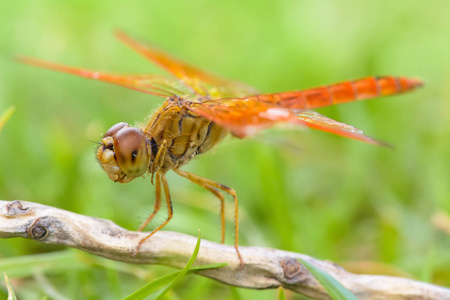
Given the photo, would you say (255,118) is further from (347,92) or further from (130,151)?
(347,92)

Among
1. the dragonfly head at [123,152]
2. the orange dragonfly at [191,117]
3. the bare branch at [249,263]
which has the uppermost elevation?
the orange dragonfly at [191,117]

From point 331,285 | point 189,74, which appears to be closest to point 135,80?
point 189,74

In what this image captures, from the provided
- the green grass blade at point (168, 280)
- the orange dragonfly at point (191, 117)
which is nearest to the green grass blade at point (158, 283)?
the green grass blade at point (168, 280)

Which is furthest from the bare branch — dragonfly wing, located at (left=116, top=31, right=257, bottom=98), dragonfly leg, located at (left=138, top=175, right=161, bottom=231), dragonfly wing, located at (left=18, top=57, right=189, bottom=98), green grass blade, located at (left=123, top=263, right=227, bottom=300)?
dragonfly wing, located at (left=116, top=31, right=257, bottom=98)

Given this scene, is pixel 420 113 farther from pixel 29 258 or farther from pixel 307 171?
pixel 29 258

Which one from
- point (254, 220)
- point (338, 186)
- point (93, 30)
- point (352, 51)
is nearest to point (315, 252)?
point (254, 220)

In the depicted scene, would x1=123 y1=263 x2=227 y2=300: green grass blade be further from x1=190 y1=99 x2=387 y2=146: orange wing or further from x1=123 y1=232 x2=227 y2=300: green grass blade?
x1=190 y1=99 x2=387 y2=146: orange wing

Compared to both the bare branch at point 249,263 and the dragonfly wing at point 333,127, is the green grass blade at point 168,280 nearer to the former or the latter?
the bare branch at point 249,263
